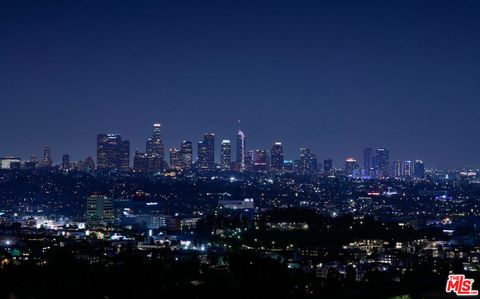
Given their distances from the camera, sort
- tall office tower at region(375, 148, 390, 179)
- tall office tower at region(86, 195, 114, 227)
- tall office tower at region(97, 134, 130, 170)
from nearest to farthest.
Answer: tall office tower at region(86, 195, 114, 227), tall office tower at region(97, 134, 130, 170), tall office tower at region(375, 148, 390, 179)

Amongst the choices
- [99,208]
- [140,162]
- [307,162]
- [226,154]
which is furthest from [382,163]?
[99,208]

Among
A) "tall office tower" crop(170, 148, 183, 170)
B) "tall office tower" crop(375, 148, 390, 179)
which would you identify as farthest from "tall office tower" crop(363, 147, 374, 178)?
"tall office tower" crop(170, 148, 183, 170)

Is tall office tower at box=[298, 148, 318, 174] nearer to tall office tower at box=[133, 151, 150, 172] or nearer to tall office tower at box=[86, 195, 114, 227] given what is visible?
tall office tower at box=[133, 151, 150, 172]

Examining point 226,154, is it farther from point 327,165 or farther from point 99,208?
point 99,208

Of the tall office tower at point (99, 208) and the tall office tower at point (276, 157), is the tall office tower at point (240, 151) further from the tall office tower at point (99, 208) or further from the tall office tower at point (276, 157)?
the tall office tower at point (99, 208)

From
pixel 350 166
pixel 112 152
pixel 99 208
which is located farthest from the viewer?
pixel 350 166

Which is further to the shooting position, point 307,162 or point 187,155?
point 307,162

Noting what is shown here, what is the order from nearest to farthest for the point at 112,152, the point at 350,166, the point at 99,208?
the point at 99,208 → the point at 112,152 → the point at 350,166
